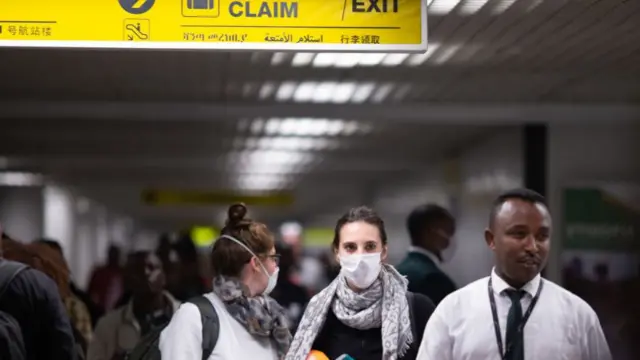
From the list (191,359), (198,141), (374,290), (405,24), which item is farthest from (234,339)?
(198,141)

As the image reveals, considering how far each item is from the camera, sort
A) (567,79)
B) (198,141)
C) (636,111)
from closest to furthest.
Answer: (567,79)
(636,111)
(198,141)

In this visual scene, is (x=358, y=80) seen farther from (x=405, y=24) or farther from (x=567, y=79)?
(x=405, y=24)

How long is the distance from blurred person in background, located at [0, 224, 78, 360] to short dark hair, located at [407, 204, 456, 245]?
2.55 m

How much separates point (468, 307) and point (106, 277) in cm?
938

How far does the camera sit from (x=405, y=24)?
6.61 m

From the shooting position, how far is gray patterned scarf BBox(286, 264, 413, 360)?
5426 mm

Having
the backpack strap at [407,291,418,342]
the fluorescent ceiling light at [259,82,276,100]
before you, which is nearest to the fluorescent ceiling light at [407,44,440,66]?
the fluorescent ceiling light at [259,82,276,100]

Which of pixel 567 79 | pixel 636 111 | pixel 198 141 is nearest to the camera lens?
pixel 567 79

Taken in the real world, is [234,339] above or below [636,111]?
below

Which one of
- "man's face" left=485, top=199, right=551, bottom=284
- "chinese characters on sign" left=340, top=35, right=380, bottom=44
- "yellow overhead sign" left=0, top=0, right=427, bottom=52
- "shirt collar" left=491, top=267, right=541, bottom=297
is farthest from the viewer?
"chinese characters on sign" left=340, top=35, right=380, bottom=44

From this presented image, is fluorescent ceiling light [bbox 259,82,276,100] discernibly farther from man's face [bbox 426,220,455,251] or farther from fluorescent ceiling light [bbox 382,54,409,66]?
man's face [bbox 426,220,455,251]

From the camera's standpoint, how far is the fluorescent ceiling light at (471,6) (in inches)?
295

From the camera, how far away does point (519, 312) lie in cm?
484

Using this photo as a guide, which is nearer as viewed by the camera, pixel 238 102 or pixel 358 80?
pixel 358 80
